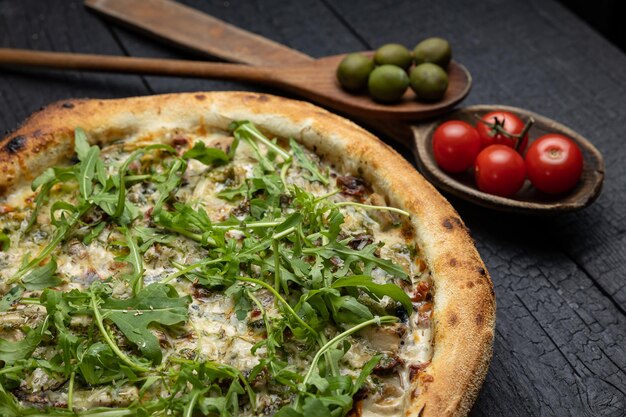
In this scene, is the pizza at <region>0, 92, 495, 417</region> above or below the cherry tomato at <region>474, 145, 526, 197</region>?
above

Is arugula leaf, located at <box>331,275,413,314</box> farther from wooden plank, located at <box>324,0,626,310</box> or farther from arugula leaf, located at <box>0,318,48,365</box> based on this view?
wooden plank, located at <box>324,0,626,310</box>

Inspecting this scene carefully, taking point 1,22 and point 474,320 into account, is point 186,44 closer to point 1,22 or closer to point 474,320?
point 1,22

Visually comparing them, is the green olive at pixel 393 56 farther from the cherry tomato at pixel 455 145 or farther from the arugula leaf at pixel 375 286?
the arugula leaf at pixel 375 286

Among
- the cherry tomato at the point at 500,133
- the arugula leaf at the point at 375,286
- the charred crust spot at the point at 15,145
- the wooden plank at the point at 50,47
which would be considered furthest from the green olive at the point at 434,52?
the charred crust spot at the point at 15,145

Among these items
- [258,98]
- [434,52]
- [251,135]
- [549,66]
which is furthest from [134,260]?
[549,66]

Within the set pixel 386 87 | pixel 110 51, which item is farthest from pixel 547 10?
pixel 110 51

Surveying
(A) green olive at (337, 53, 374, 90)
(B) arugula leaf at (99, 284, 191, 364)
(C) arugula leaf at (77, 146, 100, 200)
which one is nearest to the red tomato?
(A) green olive at (337, 53, 374, 90)
